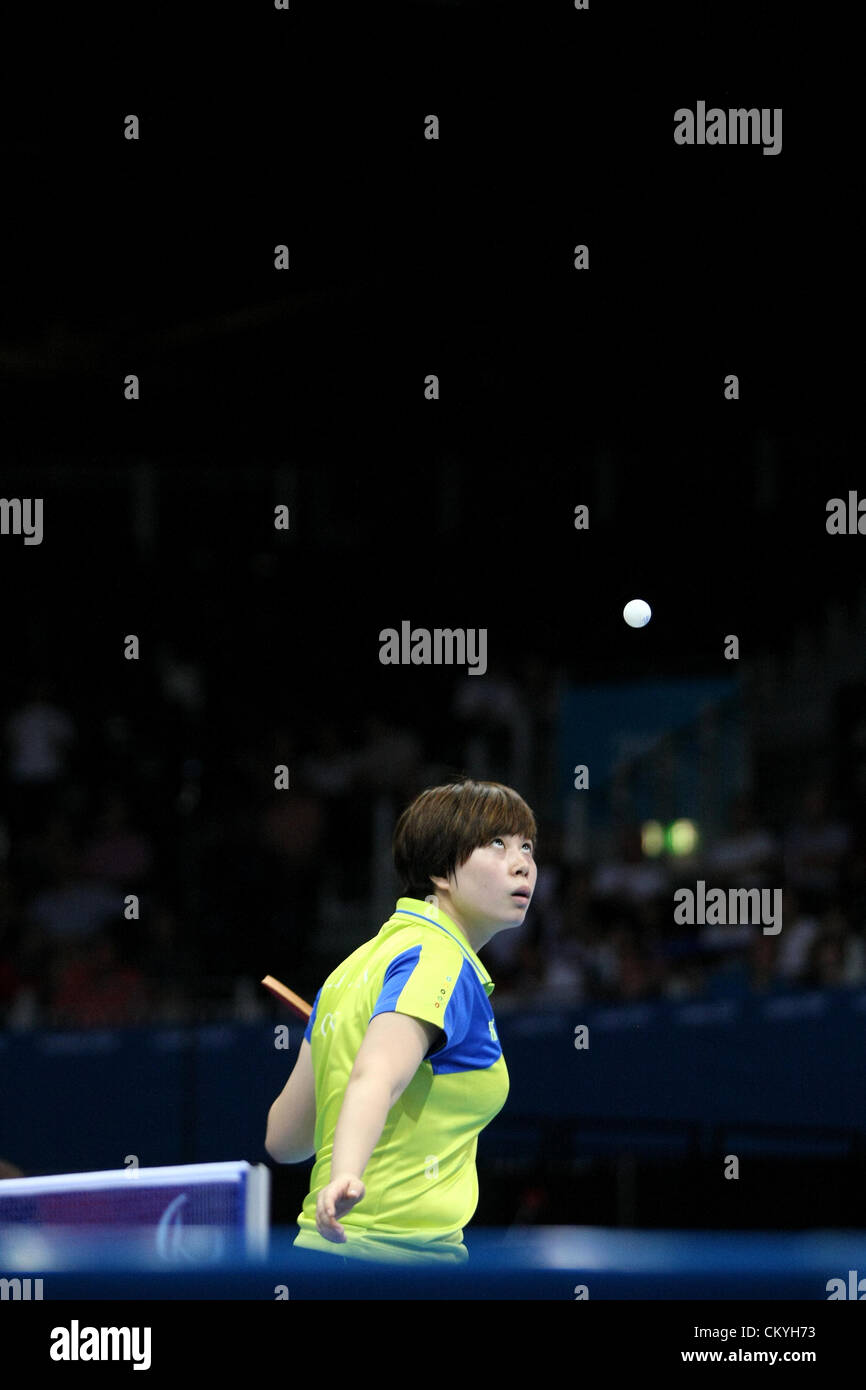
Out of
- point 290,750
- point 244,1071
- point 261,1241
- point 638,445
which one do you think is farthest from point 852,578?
point 261,1241

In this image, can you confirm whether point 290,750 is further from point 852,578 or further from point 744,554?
point 852,578

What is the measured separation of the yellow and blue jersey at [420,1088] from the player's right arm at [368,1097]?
0.09 ft

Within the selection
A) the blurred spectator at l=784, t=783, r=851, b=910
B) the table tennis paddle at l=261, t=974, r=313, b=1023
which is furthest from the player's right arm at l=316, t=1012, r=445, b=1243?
the blurred spectator at l=784, t=783, r=851, b=910

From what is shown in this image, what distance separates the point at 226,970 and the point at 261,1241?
7.01 meters

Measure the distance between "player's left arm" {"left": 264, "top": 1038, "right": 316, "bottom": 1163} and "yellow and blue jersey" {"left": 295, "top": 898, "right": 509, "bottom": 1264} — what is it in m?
0.08

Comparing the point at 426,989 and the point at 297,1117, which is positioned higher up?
the point at 426,989

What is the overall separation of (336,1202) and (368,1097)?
0.18 m

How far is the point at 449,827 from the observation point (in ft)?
9.34

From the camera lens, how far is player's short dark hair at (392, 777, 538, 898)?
2834 millimetres

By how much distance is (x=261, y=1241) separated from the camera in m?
1.86

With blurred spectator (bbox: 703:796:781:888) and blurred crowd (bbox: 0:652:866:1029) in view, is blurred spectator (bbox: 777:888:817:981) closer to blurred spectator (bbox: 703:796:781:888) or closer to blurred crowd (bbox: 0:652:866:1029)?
blurred crowd (bbox: 0:652:866:1029)

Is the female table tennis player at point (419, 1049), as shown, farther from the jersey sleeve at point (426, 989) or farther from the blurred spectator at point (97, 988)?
the blurred spectator at point (97, 988)
